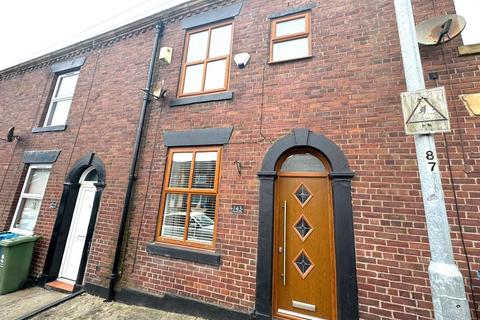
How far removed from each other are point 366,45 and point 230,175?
131 inches

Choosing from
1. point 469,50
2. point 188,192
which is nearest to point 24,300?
point 188,192

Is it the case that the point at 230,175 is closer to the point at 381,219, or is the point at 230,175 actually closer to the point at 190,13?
the point at 381,219

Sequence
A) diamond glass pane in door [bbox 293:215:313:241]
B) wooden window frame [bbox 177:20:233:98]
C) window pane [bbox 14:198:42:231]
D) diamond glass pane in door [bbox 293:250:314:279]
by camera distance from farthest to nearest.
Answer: window pane [bbox 14:198:42:231] < wooden window frame [bbox 177:20:233:98] < diamond glass pane in door [bbox 293:215:313:241] < diamond glass pane in door [bbox 293:250:314:279]

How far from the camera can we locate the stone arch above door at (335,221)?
316 centimetres

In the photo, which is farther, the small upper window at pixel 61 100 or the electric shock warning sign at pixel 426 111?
the small upper window at pixel 61 100

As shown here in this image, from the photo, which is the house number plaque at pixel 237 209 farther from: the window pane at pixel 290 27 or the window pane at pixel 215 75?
the window pane at pixel 290 27

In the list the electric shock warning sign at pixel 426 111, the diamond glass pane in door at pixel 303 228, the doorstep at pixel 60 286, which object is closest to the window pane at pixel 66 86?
the doorstep at pixel 60 286

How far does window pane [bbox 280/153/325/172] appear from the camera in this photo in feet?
12.6

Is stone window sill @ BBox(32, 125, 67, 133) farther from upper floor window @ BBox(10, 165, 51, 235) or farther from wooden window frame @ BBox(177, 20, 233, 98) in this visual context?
wooden window frame @ BBox(177, 20, 233, 98)

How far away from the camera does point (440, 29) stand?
3.32 m

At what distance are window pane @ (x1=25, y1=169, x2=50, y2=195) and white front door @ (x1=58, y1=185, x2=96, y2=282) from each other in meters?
1.56

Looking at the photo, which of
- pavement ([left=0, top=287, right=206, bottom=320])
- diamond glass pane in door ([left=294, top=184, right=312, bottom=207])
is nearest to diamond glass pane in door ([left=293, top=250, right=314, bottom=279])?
diamond glass pane in door ([left=294, top=184, right=312, bottom=207])

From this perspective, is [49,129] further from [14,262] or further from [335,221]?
[335,221]

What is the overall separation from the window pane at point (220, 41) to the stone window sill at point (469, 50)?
13.2 ft
